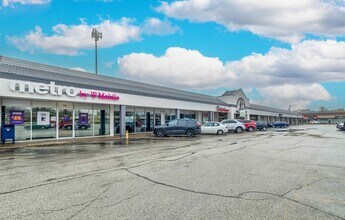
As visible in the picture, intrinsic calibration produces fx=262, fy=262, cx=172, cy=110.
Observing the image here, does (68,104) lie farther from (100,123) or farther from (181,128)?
(181,128)

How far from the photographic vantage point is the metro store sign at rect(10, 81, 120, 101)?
17516 mm

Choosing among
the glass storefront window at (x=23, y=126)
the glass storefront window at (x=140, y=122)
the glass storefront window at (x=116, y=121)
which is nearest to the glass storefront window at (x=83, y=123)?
the glass storefront window at (x=116, y=121)

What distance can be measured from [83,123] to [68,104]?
7.53 feet

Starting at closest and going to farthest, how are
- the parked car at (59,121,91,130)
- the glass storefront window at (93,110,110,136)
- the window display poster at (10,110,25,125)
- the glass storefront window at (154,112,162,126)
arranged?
1. the window display poster at (10,110,25,125)
2. the parked car at (59,121,91,130)
3. the glass storefront window at (93,110,110,136)
4. the glass storefront window at (154,112,162,126)

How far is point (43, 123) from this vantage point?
20.3 meters

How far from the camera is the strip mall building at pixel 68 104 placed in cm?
1831

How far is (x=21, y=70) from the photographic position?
19141 millimetres

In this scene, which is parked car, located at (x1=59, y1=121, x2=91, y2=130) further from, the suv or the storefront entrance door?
the suv

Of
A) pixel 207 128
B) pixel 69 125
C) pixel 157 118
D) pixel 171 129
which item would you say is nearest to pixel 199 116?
pixel 157 118

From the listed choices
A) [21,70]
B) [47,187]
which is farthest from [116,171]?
[21,70]

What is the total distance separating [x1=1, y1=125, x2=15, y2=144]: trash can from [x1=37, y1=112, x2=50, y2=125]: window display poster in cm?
238

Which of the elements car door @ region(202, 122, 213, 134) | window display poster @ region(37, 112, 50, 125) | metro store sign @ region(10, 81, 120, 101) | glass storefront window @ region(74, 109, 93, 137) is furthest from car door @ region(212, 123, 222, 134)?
window display poster @ region(37, 112, 50, 125)

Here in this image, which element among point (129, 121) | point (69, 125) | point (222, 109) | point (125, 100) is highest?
point (125, 100)

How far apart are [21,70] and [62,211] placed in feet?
57.6
